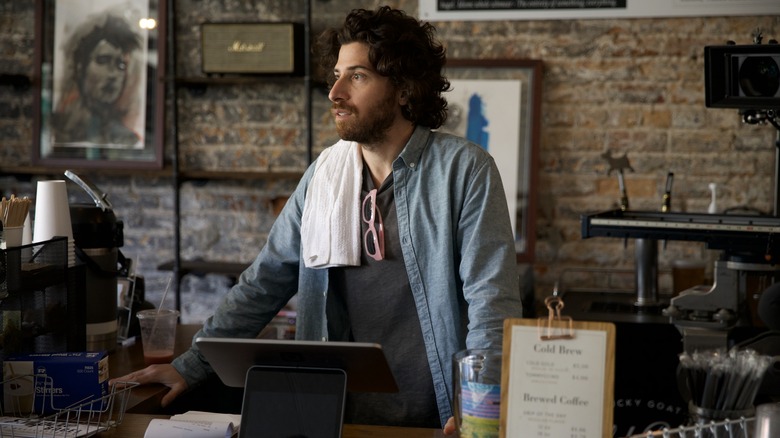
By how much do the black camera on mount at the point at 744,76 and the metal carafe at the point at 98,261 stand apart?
1.97 metres

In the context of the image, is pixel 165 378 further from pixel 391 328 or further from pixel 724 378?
pixel 724 378

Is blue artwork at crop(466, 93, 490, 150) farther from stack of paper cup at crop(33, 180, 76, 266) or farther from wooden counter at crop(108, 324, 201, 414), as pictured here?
stack of paper cup at crop(33, 180, 76, 266)

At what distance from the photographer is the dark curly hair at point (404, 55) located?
241 centimetres

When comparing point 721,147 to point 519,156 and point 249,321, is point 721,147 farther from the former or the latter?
point 249,321

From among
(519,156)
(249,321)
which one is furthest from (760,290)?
(249,321)

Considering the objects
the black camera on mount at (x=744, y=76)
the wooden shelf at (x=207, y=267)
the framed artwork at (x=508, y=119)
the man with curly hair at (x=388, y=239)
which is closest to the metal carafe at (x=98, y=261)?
the man with curly hair at (x=388, y=239)

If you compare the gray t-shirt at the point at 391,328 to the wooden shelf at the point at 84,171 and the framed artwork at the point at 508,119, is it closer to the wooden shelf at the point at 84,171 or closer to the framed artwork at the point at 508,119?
the framed artwork at the point at 508,119

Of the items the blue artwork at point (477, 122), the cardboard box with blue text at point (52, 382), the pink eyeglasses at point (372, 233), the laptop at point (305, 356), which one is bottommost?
the cardboard box with blue text at point (52, 382)

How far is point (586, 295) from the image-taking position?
412cm

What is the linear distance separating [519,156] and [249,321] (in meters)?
2.17

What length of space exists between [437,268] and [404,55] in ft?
1.94

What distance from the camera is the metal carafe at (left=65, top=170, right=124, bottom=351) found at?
2.49 meters

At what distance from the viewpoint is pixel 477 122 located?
4.32m

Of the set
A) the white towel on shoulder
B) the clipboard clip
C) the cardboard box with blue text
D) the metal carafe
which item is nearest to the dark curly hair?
the white towel on shoulder
